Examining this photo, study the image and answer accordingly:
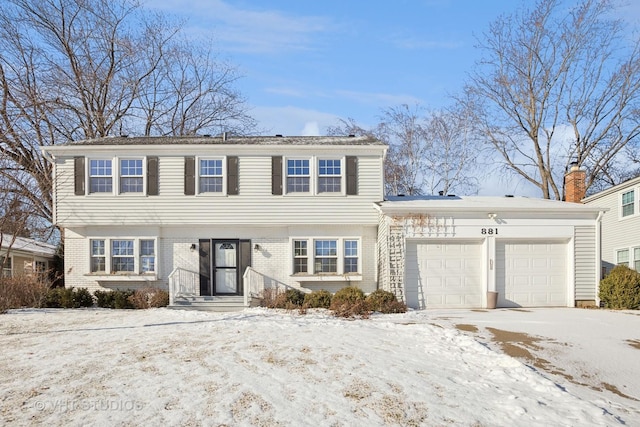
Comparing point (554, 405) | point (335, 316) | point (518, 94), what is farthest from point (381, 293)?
point (518, 94)

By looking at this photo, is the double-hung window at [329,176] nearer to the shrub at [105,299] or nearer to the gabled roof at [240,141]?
the gabled roof at [240,141]

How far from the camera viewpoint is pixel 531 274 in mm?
15336

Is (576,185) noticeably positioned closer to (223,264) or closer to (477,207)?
(477,207)

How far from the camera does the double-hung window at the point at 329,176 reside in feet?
53.6

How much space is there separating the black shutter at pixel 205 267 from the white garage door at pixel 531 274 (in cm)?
926

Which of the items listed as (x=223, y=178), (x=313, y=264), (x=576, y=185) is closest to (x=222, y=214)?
(x=223, y=178)

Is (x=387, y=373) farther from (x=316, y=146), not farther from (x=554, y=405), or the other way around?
(x=316, y=146)

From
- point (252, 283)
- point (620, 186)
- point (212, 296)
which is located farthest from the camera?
point (620, 186)

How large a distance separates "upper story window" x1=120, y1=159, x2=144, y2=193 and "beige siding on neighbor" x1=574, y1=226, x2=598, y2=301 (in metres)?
14.1

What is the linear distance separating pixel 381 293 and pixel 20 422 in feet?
33.3

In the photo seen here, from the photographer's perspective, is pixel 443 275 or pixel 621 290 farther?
pixel 443 275

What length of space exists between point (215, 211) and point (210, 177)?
1.16 m

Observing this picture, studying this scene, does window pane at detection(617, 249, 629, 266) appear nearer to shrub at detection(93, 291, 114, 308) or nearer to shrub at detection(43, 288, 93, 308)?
shrub at detection(93, 291, 114, 308)

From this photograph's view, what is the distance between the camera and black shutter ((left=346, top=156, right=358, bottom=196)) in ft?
53.4
